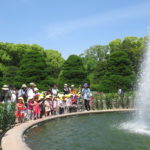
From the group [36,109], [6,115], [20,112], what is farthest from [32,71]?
[6,115]

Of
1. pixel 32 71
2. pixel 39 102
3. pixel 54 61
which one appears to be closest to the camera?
pixel 39 102

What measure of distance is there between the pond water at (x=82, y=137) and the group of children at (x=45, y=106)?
1.01m

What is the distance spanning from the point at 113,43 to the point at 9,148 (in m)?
67.9

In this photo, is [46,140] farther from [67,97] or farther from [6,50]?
[6,50]

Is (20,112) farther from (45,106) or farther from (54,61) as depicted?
(54,61)

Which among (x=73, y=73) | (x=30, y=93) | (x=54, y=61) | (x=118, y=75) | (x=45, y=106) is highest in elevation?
(x=54, y=61)

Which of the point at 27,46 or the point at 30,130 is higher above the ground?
the point at 27,46

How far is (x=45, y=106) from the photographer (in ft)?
45.0

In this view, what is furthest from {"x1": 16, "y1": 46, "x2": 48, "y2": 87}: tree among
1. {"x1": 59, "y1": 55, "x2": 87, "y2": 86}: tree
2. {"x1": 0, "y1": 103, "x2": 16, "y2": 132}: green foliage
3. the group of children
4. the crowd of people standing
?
{"x1": 0, "y1": 103, "x2": 16, "y2": 132}: green foliage

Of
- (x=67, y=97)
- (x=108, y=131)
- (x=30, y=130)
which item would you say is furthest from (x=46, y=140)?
(x=67, y=97)

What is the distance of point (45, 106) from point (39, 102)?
22.0 inches

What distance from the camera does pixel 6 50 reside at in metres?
60.2

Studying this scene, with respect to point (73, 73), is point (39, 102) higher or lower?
lower

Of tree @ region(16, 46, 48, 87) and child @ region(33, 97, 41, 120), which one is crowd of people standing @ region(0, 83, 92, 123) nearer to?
child @ region(33, 97, 41, 120)
